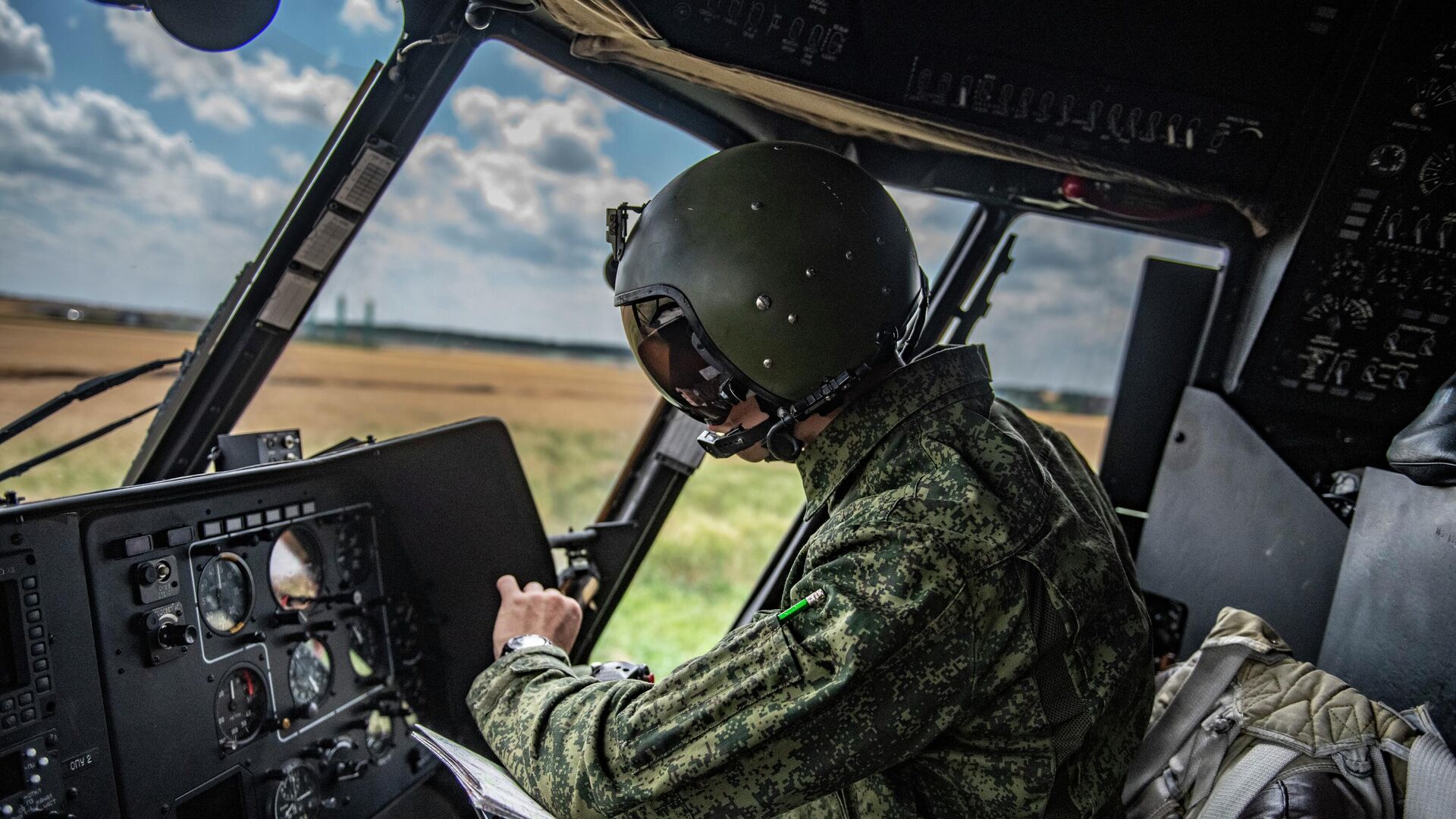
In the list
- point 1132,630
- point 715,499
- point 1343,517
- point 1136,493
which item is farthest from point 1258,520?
point 715,499

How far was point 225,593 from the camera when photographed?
1510 mm

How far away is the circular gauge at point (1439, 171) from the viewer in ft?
6.28

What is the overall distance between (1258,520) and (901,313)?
1.43m

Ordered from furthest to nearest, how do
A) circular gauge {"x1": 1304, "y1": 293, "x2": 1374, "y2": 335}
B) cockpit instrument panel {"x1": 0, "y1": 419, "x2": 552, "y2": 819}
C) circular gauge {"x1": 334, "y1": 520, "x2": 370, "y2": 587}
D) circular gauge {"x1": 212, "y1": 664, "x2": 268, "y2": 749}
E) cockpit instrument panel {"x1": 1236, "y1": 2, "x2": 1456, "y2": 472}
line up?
circular gauge {"x1": 1304, "y1": 293, "x2": 1374, "y2": 335}
cockpit instrument panel {"x1": 1236, "y1": 2, "x2": 1456, "y2": 472}
circular gauge {"x1": 334, "y1": 520, "x2": 370, "y2": 587}
circular gauge {"x1": 212, "y1": 664, "x2": 268, "y2": 749}
cockpit instrument panel {"x1": 0, "y1": 419, "x2": 552, "y2": 819}

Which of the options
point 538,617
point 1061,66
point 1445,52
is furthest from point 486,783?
point 1445,52

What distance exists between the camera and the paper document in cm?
112

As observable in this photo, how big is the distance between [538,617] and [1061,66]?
Result: 5.08ft

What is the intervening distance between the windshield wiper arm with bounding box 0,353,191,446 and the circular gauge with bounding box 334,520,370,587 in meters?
0.46

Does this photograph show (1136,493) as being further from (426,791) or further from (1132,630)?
(426,791)

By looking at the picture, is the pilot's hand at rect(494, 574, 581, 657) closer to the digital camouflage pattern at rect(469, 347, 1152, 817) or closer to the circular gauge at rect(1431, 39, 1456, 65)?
the digital camouflage pattern at rect(469, 347, 1152, 817)

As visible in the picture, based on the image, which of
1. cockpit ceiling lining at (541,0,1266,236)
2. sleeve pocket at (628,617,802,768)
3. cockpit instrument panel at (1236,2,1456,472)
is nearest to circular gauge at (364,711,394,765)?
sleeve pocket at (628,617,802,768)

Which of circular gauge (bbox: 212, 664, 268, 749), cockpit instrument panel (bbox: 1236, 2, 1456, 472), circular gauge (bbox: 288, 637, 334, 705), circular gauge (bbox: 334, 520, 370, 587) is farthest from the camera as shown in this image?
cockpit instrument panel (bbox: 1236, 2, 1456, 472)

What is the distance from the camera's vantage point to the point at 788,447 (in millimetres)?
1315

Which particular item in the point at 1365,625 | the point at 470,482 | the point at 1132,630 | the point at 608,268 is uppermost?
the point at 608,268
